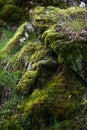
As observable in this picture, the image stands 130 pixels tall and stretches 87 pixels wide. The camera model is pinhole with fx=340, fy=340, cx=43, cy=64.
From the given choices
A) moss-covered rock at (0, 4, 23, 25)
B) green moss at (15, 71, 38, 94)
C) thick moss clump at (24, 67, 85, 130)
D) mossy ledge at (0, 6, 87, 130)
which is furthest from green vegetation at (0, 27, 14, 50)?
thick moss clump at (24, 67, 85, 130)

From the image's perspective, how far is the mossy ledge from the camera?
530 cm

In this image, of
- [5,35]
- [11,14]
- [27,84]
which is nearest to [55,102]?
[27,84]

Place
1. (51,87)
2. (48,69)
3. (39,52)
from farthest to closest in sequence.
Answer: (39,52) < (48,69) < (51,87)

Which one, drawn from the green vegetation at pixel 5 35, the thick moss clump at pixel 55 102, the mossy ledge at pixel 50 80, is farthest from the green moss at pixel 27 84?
the green vegetation at pixel 5 35

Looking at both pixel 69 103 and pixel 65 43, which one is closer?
pixel 69 103

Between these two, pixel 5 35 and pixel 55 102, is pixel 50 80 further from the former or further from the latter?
pixel 5 35

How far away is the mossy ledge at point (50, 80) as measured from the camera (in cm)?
530

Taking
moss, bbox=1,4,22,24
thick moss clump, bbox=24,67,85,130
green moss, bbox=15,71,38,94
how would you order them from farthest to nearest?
moss, bbox=1,4,22,24
green moss, bbox=15,71,38,94
thick moss clump, bbox=24,67,85,130

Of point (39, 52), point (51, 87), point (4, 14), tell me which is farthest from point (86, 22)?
point (4, 14)

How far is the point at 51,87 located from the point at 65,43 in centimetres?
79

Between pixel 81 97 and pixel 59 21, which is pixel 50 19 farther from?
pixel 81 97

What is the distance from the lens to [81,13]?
7.25 metres

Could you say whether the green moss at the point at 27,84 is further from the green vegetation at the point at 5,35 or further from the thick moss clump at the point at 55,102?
the green vegetation at the point at 5,35

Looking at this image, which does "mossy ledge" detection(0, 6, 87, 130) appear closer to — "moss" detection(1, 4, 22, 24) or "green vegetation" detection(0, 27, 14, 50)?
"green vegetation" detection(0, 27, 14, 50)
